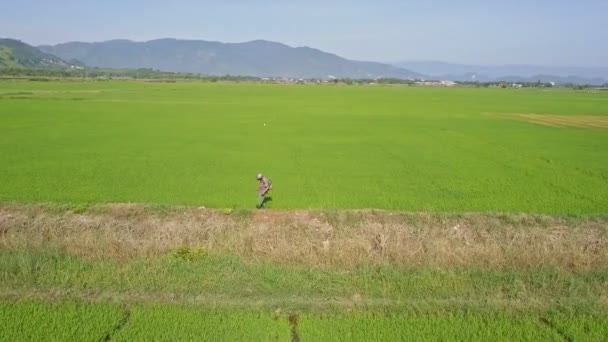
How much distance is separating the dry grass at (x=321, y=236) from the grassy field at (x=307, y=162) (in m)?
0.88

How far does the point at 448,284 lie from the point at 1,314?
6901mm

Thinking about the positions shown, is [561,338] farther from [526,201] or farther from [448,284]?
[526,201]

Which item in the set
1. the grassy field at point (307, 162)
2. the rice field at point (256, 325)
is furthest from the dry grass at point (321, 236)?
the rice field at point (256, 325)

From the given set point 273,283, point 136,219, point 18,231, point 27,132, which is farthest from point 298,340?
point 27,132

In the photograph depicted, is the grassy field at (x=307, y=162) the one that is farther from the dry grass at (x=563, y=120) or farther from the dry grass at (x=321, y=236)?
the dry grass at (x=321, y=236)

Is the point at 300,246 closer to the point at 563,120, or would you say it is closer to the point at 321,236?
the point at 321,236

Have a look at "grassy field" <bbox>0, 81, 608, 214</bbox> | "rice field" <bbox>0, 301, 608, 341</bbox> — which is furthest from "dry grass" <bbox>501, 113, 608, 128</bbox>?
"rice field" <bbox>0, 301, 608, 341</bbox>

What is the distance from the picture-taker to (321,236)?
34.4 ft

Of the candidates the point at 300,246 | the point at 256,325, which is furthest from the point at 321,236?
the point at 256,325

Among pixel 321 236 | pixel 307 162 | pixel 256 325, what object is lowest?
pixel 256 325

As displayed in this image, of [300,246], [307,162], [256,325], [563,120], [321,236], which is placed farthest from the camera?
[563,120]

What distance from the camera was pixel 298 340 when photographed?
667cm

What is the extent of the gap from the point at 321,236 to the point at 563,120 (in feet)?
103

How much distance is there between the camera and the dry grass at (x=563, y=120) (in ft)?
107
